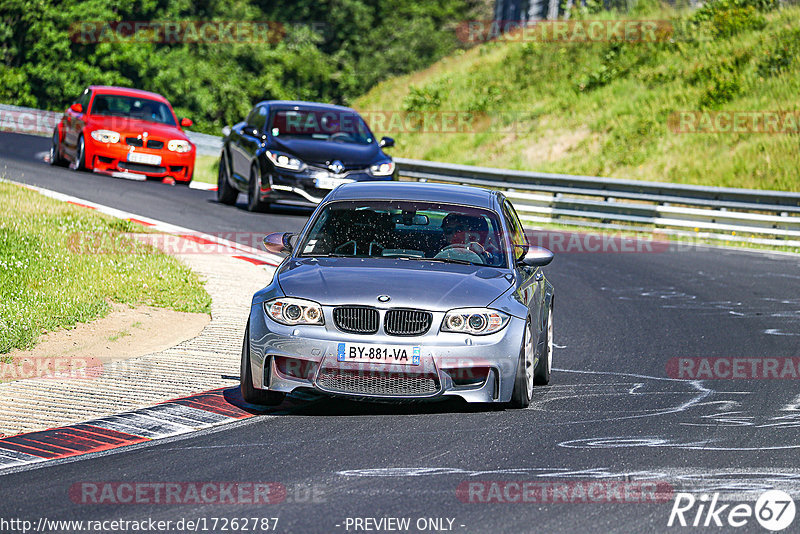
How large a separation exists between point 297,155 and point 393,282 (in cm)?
1219

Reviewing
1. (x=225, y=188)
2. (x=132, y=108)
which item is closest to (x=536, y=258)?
(x=225, y=188)

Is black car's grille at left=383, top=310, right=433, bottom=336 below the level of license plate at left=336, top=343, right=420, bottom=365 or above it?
above

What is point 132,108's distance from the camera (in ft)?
82.1

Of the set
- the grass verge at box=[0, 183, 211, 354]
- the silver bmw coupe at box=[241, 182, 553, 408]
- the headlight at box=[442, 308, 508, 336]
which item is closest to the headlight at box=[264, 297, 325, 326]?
the silver bmw coupe at box=[241, 182, 553, 408]

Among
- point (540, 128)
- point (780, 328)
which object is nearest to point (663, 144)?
point (540, 128)

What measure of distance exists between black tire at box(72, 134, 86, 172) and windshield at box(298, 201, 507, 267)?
16.4m

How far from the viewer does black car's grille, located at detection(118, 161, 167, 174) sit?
24.4 m

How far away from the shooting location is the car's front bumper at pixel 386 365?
25.6 ft

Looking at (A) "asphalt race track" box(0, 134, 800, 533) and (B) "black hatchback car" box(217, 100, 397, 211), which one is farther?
(B) "black hatchback car" box(217, 100, 397, 211)

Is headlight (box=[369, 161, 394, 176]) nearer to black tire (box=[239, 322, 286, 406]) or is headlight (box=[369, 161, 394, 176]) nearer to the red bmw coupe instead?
the red bmw coupe

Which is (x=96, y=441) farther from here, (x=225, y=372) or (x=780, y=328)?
(x=780, y=328)

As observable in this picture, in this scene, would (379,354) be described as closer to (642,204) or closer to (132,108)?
(642,204)

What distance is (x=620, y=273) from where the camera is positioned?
17344 mm

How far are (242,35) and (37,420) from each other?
184 feet
